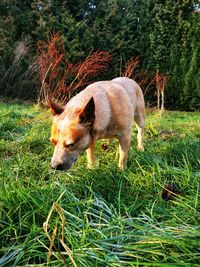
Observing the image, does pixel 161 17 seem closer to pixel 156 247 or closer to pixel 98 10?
pixel 98 10

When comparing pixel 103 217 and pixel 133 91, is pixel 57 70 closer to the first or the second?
pixel 133 91

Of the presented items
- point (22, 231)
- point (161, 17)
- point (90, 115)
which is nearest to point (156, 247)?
point (22, 231)

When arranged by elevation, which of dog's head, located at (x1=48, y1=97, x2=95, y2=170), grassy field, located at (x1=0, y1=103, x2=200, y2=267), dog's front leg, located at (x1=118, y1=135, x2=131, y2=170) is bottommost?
dog's front leg, located at (x1=118, y1=135, x2=131, y2=170)

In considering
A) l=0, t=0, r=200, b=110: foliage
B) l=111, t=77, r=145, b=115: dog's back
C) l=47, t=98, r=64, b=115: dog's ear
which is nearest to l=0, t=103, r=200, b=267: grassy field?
l=47, t=98, r=64, b=115: dog's ear

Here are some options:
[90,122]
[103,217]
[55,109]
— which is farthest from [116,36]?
[103,217]

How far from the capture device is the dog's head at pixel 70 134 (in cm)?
328

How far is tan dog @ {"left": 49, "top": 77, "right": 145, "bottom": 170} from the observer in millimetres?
3307

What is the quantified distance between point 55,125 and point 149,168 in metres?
1.01

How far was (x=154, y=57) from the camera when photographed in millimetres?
17562

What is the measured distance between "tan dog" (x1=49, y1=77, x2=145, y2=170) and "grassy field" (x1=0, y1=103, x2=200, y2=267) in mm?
235

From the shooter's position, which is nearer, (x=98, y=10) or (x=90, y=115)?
(x=90, y=115)

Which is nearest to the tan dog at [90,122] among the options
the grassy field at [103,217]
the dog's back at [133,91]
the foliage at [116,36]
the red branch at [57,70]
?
the grassy field at [103,217]

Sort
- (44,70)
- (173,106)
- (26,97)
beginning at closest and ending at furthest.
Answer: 1. (44,70)
2. (26,97)
3. (173,106)

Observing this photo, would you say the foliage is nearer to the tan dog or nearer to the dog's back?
the dog's back
